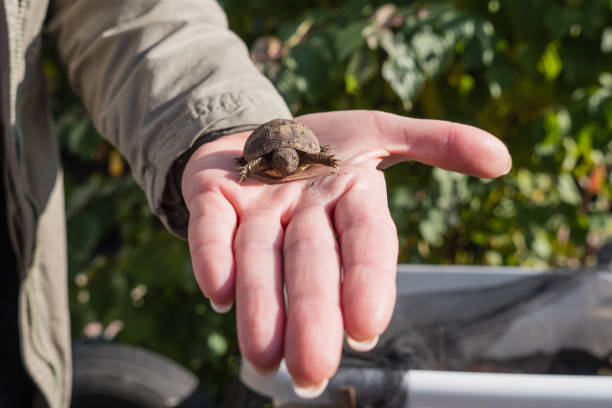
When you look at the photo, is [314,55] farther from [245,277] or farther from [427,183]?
[245,277]

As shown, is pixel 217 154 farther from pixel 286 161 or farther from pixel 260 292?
pixel 260 292

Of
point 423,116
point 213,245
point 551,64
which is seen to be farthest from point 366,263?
point 551,64

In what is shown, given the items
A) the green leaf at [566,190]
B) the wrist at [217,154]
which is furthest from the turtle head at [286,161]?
the green leaf at [566,190]

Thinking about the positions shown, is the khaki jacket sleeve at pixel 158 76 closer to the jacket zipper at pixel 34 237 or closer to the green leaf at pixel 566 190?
the jacket zipper at pixel 34 237

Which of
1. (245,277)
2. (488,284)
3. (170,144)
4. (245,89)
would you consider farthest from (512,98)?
(245,277)

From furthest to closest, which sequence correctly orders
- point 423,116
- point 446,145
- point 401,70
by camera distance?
point 423,116 → point 401,70 → point 446,145

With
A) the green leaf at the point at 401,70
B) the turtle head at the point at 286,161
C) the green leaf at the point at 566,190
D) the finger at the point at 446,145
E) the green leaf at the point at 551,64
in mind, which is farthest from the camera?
the green leaf at the point at 566,190
